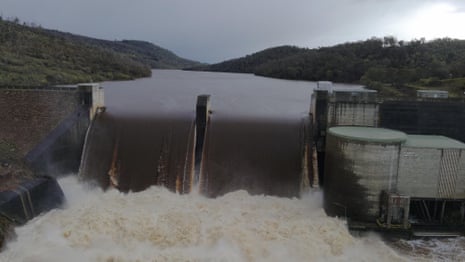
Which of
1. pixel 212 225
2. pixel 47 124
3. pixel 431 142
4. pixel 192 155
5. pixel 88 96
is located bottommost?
pixel 212 225

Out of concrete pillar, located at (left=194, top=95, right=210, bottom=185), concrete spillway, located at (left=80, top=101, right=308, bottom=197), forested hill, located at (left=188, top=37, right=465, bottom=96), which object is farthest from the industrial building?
forested hill, located at (left=188, top=37, right=465, bottom=96)

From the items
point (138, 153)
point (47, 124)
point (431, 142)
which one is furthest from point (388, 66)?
point (47, 124)

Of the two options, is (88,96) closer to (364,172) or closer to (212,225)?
(212,225)

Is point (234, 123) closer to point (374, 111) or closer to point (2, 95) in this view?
point (374, 111)

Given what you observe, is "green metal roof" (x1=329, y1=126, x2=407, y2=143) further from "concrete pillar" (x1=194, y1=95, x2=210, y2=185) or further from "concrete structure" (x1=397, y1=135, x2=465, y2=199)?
"concrete pillar" (x1=194, y1=95, x2=210, y2=185)

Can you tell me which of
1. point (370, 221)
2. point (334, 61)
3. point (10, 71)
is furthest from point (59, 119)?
point (334, 61)

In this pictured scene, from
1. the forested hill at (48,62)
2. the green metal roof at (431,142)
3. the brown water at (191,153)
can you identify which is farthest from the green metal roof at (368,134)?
the forested hill at (48,62)
